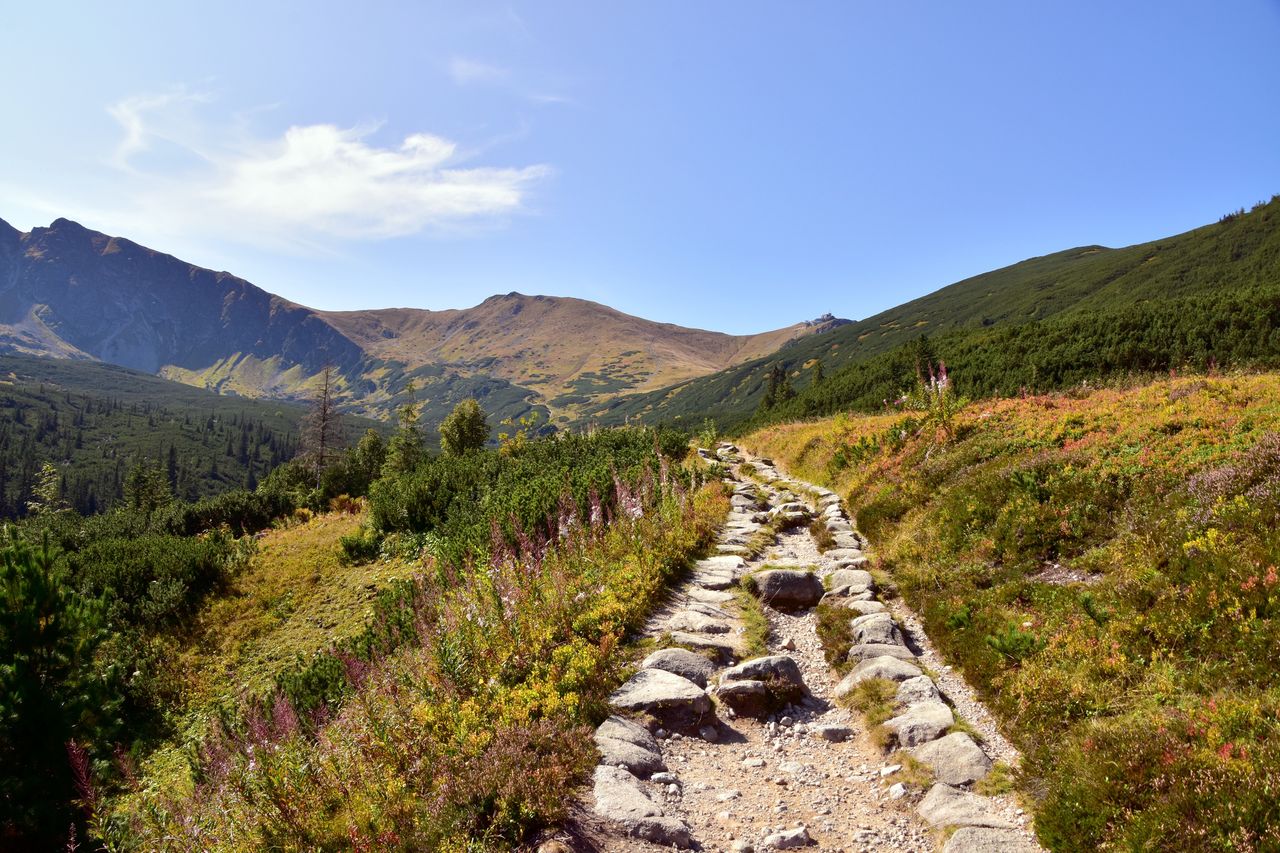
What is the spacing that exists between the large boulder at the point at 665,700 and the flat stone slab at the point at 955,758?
2328 millimetres

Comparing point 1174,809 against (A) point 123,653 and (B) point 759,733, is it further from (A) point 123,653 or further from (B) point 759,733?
(A) point 123,653

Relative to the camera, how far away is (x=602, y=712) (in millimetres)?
6961

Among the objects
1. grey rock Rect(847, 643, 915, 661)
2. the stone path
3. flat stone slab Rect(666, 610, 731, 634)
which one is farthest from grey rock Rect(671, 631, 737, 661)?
grey rock Rect(847, 643, 915, 661)

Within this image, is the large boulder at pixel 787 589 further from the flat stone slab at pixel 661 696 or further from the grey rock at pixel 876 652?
the flat stone slab at pixel 661 696

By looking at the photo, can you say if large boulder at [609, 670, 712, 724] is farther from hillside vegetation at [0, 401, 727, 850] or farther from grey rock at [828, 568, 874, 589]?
grey rock at [828, 568, 874, 589]

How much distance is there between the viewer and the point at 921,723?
6797 millimetres

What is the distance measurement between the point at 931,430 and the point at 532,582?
526 inches

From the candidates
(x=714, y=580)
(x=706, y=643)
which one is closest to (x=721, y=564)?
(x=714, y=580)

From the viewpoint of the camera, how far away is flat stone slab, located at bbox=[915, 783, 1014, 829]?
210 inches

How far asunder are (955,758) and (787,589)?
492 cm

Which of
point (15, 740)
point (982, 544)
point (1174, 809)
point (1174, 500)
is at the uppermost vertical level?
point (1174, 500)

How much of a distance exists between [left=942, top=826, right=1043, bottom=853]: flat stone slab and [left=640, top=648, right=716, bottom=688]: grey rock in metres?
3.41

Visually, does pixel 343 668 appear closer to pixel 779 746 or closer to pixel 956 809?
pixel 779 746

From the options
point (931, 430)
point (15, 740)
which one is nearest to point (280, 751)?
point (15, 740)
